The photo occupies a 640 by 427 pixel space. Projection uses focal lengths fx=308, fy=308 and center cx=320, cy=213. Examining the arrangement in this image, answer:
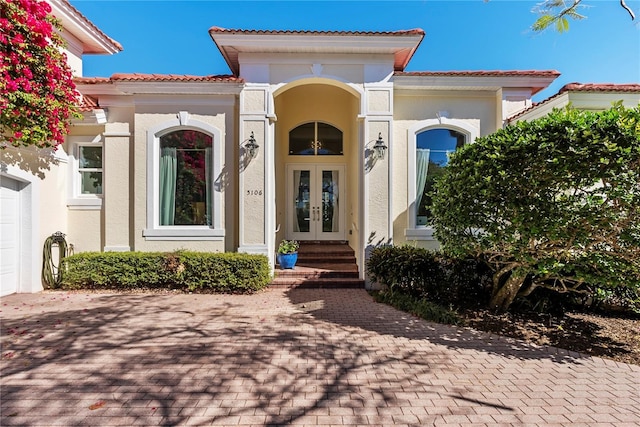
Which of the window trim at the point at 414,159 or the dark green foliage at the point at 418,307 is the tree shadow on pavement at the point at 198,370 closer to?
the dark green foliage at the point at 418,307

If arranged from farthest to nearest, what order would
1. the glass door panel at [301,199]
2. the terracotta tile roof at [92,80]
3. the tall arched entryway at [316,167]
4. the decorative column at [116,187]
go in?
the glass door panel at [301,199]
the tall arched entryway at [316,167]
the decorative column at [116,187]
the terracotta tile roof at [92,80]

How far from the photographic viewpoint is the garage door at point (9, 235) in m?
6.40

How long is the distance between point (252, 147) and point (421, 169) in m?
4.15

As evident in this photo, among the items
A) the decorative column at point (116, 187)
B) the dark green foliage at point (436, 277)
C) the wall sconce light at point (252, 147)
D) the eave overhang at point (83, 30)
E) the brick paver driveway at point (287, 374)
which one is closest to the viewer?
the brick paver driveway at point (287, 374)

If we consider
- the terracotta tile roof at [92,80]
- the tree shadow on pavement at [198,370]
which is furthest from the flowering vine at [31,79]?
the tree shadow on pavement at [198,370]

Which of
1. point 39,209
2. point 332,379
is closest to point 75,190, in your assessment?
point 39,209

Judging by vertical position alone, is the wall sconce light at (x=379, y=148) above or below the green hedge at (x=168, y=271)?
above

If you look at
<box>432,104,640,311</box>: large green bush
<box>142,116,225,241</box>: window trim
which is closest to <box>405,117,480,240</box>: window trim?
<box>432,104,640,311</box>: large green bush

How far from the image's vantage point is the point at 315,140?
32.9 feet

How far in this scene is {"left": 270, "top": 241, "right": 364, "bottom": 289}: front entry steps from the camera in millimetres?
7219

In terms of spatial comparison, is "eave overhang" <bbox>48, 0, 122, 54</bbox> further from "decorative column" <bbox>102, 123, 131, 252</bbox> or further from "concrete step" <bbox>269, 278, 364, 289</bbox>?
"concrete step" <bbox>269, 278, 364, 289</bbox>

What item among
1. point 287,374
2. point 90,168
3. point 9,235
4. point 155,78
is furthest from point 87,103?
point 287,374

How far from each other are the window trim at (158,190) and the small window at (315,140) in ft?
10.2

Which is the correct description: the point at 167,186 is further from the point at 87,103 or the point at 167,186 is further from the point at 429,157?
the point at 429,157
